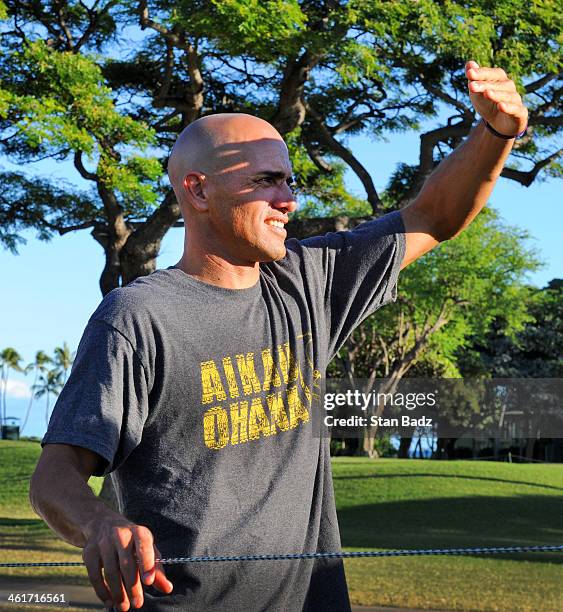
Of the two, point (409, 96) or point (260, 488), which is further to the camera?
point (409, 96)

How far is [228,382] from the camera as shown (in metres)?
1.87

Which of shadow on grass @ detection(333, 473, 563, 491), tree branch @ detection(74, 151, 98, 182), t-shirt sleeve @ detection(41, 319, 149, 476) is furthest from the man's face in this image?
shadow on grass @ detection(333, 473, 563, 491)

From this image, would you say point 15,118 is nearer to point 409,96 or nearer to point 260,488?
point 409,96

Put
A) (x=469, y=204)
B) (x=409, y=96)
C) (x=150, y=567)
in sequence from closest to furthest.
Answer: (x=150, y=567) < (x=469, y=204) < (x=409, y=96)

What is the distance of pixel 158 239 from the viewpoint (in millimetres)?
13047

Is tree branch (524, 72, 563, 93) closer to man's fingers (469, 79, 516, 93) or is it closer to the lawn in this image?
the lawn

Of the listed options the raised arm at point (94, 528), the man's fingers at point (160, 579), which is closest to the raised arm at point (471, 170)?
the raised arm at point (94, 528)

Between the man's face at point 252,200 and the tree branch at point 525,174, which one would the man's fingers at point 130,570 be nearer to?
the man's face at point 252,200

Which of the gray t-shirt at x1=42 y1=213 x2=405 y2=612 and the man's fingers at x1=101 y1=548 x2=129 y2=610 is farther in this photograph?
the gray t-shirt at x1=42 y1=213 x2=405 y2=612

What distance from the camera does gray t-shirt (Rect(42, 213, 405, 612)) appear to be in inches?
67.9

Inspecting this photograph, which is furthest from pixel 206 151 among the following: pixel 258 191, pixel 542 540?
pixel 542 540

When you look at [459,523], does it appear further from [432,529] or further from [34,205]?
[34,205]

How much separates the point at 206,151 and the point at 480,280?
27.4m

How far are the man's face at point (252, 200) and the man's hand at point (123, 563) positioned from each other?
767 millimetres
